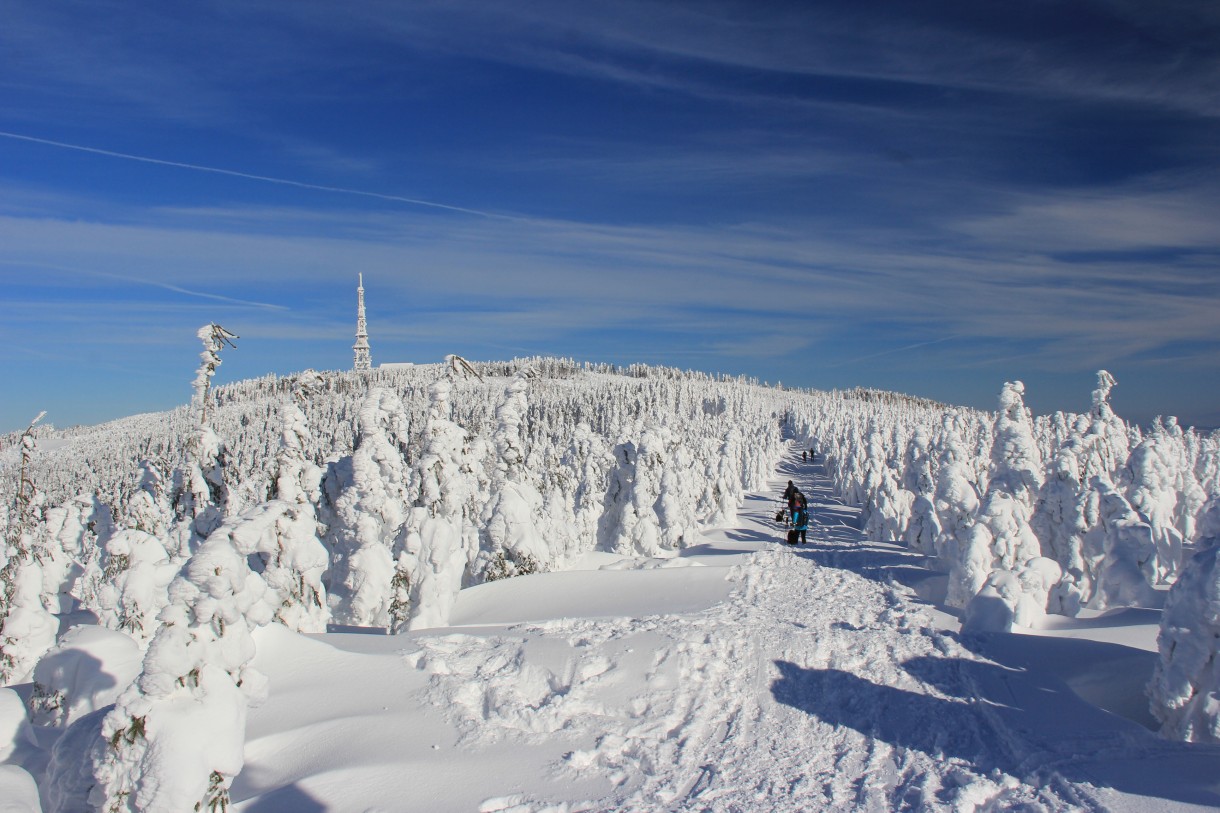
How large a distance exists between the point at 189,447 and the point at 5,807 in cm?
1504

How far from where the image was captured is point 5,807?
543 cm

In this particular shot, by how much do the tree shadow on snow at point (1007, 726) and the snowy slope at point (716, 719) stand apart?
0.03 metres

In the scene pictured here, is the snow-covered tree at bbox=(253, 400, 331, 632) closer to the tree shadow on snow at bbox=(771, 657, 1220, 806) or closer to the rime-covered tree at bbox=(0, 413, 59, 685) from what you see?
the rime-covered tree at bbox=(0, 413, 59, 685)

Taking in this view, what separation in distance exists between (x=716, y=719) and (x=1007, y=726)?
10.6ft

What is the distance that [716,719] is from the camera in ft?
27.1

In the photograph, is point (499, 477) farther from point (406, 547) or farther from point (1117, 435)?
point (1117, 435)

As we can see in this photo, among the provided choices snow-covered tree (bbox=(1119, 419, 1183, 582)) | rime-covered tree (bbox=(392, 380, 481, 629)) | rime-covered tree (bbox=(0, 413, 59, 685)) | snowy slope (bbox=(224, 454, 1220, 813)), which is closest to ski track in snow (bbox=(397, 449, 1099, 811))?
snowy slope (bbox=(224, 454, 1220, 813))

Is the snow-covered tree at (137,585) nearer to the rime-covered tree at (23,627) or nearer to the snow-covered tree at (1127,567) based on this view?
the rime-covered tree at (23,627)

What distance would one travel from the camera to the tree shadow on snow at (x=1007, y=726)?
658 cm

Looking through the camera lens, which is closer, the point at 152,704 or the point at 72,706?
the point at 152,704

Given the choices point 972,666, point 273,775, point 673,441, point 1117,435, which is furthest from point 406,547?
point 1117,435

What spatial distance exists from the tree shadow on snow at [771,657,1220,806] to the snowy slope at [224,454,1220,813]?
0.03 metres

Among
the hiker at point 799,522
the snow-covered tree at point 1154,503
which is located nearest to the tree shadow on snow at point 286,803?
the hiker at point 799,522

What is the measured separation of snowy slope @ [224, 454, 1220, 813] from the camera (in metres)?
6.61
